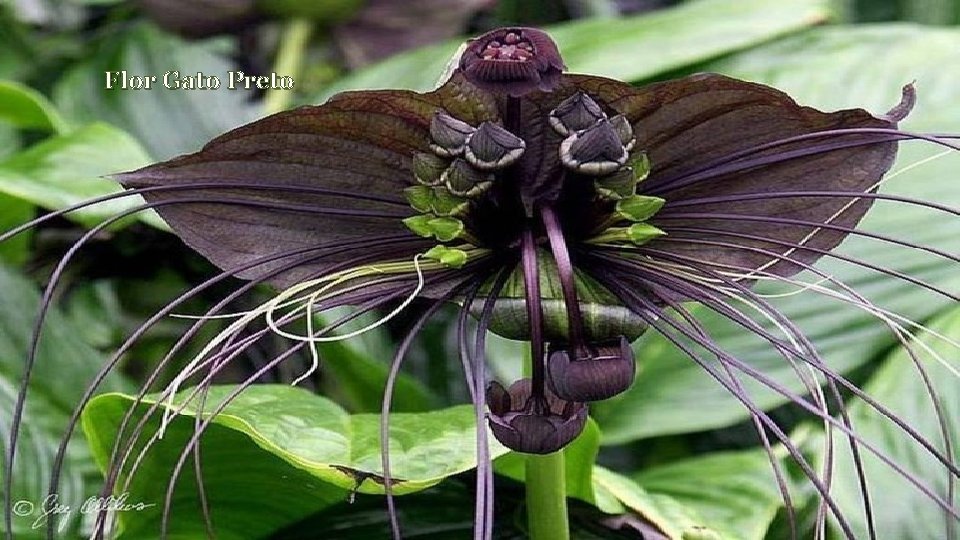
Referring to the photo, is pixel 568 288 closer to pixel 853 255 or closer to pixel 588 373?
pixel 588 373

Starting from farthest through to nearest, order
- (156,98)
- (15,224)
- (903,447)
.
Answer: (156,98)
(15,224)
(903,447)

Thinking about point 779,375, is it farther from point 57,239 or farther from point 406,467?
point 57,239

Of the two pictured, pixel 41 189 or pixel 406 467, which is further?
pixel 41 189

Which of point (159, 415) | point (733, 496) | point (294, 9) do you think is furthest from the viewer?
point (294, 9)

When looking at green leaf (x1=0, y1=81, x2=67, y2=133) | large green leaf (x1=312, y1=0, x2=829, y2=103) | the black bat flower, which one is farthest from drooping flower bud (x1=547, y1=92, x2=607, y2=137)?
green leaf (x1=0, y1=81, x2=67, y2=133)

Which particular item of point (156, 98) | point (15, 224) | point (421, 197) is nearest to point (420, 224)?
point (421, 197)

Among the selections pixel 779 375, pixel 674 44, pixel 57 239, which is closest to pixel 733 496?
pixel 779 375
